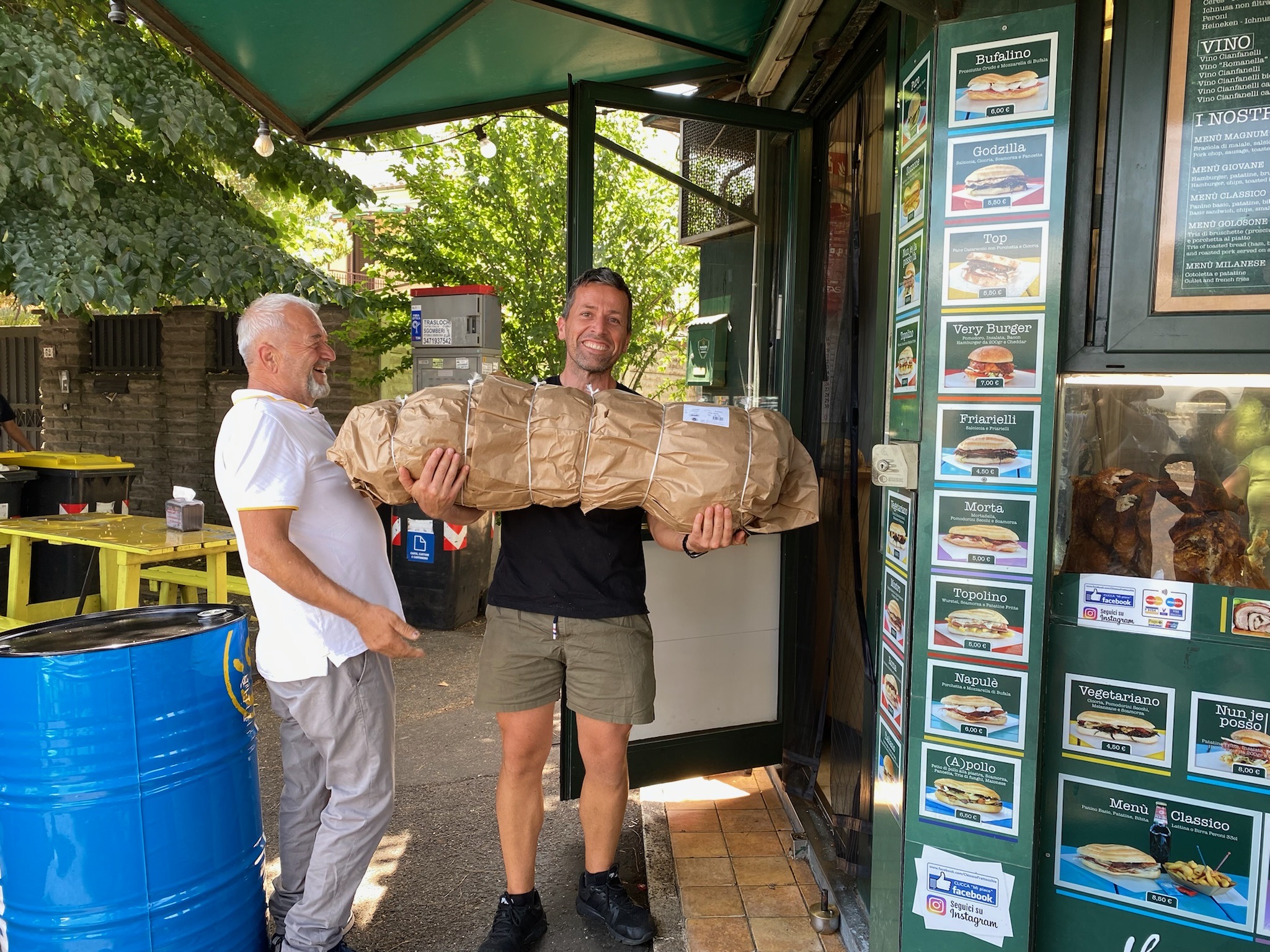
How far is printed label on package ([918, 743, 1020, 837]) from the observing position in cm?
193

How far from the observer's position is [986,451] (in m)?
1.89

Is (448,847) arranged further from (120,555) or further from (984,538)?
(984,538)

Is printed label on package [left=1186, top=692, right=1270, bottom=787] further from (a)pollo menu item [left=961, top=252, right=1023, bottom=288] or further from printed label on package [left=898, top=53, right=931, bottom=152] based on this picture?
printed label on package [left=898, top=53, right=931, bottom=152]

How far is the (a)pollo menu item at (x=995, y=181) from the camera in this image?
182 centimetres

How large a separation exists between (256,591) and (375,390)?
798 cm

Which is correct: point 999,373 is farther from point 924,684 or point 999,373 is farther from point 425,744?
point 425,744

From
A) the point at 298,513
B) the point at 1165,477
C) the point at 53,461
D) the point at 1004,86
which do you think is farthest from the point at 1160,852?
the point at 53,461

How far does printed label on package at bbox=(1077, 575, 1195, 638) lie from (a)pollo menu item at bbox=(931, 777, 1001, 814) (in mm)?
445

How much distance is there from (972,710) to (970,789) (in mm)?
189

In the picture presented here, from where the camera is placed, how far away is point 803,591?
11.3 ft

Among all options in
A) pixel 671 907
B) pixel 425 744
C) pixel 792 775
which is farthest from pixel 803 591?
pixel 425 744

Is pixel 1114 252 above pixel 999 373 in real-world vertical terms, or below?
above

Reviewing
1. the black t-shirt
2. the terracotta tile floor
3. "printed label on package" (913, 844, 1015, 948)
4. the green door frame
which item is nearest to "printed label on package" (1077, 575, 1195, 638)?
"printed label on package" (913, 844, 1015, 948)

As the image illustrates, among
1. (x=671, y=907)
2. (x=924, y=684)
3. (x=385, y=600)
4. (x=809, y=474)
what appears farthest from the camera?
(x=671, y=907)
